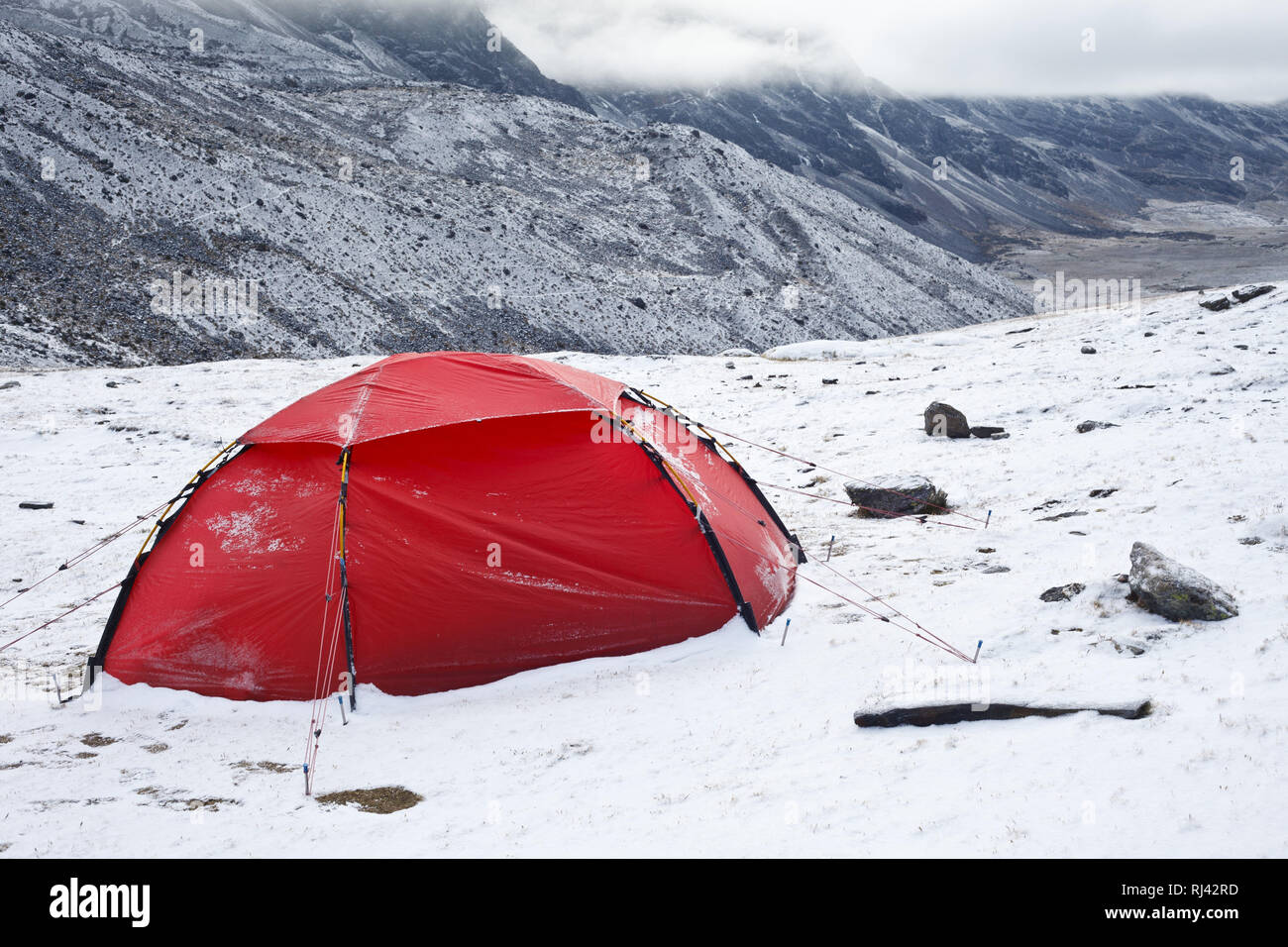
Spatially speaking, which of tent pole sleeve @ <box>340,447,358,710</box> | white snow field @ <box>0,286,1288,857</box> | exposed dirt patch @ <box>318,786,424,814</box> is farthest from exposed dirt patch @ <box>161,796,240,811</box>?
tent pole sleeve @ <box>340,447,358,710</box>

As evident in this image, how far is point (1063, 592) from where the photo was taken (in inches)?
332

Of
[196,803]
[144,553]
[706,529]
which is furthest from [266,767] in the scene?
[706,529]

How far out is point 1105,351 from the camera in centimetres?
2238

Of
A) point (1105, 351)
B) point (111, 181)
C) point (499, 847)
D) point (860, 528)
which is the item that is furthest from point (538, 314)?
point (499, 847)

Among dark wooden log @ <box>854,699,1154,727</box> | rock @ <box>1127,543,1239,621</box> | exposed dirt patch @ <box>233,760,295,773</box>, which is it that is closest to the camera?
dark wooden log @ <box>854,699,1154,727</box>

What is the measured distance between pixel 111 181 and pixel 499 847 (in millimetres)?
46563

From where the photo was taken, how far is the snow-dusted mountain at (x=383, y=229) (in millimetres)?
35188

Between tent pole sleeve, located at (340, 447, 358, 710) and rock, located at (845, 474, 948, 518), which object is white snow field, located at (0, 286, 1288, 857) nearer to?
tent pole sleeve, located at (340, 447, 358, 710)

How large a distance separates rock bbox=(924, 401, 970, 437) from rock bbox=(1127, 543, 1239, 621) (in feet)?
30.5

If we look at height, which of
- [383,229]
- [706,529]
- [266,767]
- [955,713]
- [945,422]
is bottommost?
[266,767]

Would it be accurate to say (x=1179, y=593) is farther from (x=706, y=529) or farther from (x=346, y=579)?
(x=346, y=579)

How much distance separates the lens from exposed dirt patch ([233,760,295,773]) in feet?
22.4

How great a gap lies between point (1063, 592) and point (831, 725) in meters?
3.50

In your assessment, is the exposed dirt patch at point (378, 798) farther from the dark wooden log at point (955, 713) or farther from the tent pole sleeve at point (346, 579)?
the dark wooden log at point (955, 713)
